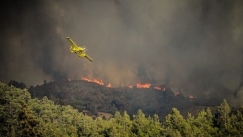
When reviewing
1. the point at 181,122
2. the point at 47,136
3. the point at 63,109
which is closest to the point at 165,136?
the point at 181,122

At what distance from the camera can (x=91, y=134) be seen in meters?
95.9

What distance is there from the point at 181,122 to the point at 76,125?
33355mm

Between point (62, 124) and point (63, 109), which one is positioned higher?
point (63, 109)

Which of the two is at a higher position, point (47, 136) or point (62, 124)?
point (62, 124)

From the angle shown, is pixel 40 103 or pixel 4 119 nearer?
pixel 4 119

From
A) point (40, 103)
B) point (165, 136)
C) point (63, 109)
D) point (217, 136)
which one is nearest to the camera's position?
point (165, 136)

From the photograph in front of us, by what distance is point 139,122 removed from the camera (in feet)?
330

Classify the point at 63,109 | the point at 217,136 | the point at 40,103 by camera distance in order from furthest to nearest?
the point at 63,109 < the point at 40,103 < the point at 217,136

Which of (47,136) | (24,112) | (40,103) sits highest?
(40,103)

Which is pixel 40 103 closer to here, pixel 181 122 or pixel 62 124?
pixel 62 124

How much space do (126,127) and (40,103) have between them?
4297cm

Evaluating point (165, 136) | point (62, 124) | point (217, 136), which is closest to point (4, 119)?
point (62, 124)

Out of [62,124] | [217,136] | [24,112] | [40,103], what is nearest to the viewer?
[24,112]

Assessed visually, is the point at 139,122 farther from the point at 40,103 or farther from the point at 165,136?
the point at 40,103
